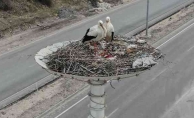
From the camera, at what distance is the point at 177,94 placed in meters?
23.7

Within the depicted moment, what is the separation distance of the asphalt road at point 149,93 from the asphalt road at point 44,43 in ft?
13.4

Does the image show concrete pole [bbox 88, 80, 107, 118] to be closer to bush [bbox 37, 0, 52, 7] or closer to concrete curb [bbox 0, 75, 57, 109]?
concrete curb [bbox 0, 75, 57, 109]

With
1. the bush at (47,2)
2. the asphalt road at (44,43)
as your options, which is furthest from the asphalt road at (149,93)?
the bush at (47,2)

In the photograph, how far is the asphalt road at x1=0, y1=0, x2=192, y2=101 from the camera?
24734 millimetres

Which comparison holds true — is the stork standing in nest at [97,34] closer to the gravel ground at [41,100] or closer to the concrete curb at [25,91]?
the gravel ground at [41,100]

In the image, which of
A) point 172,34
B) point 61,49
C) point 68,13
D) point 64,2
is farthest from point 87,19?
point 61,49

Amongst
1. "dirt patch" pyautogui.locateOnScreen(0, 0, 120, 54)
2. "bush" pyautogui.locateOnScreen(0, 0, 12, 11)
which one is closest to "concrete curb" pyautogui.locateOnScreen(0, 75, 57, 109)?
"dirt patch" pyautogui.locateOnScreen(0, 0, 120, 54)

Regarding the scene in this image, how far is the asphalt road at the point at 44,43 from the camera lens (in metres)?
24.7

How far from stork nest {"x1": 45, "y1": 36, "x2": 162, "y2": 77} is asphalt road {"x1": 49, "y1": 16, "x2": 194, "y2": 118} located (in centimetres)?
838

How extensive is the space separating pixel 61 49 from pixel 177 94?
45.1ft

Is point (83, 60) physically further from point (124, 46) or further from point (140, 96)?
point (140, 96)

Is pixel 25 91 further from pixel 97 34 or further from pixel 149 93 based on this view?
pixel 97 34

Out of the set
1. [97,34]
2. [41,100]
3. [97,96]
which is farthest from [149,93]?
[97,96]

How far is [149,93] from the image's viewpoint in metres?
23.9
